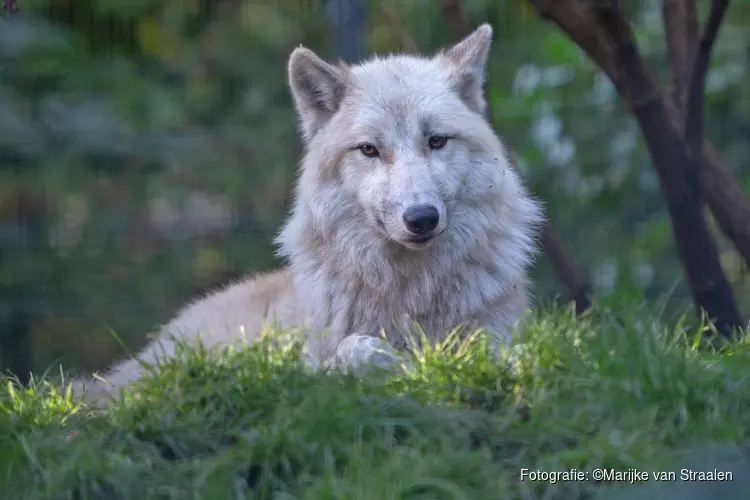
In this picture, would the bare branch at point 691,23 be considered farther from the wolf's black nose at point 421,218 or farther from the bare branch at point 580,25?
the wolf's black nose at point 421,218

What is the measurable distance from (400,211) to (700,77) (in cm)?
191

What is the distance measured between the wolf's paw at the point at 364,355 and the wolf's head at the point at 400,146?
0.42 metres

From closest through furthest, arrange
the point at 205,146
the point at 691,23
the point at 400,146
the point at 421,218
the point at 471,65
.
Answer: the point at 421,218
the point at 400,146
the point at 471,65
the point at 691,23
the point at 205,146

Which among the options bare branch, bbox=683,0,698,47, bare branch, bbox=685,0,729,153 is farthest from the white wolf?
bare branch, bbox=683,0,698,47

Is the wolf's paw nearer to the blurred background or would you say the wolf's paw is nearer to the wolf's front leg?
the wolf's front leg

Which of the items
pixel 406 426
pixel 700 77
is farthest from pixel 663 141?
pixel 406 426

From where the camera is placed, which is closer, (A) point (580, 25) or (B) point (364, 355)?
(B) point (364, 355)

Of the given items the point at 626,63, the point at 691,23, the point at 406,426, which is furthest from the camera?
the point at 691,23

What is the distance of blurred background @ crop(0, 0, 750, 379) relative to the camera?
628cm

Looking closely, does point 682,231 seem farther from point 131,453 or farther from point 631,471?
point 131,453

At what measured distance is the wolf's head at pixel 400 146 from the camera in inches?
163

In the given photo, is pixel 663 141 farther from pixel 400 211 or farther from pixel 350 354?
pixel 350 354

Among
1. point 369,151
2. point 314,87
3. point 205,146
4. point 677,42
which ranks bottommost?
point 205,146

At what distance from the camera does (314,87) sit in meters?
4.64
